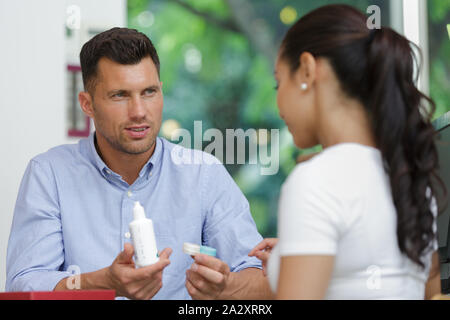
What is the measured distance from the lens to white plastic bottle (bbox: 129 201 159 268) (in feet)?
3.47

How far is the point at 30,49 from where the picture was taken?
6.42ft

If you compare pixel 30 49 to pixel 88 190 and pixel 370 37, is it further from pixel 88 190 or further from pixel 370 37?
pixel 370 37

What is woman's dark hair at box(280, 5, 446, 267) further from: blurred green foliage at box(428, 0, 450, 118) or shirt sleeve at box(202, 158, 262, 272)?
blurred green foliage at box(428, 0, 450, 118)

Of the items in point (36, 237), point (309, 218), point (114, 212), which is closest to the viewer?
point (309, 218)

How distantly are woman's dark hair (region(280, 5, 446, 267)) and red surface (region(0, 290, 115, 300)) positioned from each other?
1.39 feet

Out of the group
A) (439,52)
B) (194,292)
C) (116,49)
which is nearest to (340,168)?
(194,292)

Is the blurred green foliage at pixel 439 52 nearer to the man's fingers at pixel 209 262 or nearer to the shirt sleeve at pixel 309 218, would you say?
the man's fingers at pixel 209 262

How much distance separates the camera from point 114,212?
156 centimetres

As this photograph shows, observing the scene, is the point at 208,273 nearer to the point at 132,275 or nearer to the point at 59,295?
the point at 132,275

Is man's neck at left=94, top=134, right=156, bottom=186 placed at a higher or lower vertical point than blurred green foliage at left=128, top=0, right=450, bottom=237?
lower

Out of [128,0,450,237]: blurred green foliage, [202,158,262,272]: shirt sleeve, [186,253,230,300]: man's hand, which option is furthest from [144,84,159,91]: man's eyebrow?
[128,0,450,237]: blurred green foliage

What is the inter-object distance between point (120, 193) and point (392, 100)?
0.89 metres
